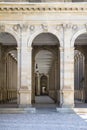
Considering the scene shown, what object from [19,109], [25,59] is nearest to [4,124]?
[19,109]

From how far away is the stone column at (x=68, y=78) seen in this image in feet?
112

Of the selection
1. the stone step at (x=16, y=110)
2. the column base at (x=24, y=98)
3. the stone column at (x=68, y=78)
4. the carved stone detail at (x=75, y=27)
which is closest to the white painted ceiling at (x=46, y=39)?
the carved stone detail at (x=75, y=27)

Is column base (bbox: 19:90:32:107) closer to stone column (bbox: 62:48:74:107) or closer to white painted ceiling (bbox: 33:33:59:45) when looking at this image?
stone column (bbox: 62:48:74:107)

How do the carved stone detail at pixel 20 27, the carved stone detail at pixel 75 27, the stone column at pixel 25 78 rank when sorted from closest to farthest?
the stone column at pixel 25 78
the carved stone detail at pixel 20 27
the carved stone detail at pixel 75 27

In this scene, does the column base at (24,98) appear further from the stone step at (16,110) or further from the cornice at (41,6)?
the cornice at (41,6)

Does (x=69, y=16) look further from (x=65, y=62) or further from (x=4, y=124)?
(x=4, y=124)

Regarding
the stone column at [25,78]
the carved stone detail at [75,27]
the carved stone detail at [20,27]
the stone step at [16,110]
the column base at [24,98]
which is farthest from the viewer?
the carved stone detail at [75,27]

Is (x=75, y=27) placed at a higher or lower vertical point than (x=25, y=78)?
higher

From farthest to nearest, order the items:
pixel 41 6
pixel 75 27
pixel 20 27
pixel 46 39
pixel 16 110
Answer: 1. pixel 46 39
2. pixel 75 27
3. pixel 20 27
4. pixel 41 6
5. pixel 16 110

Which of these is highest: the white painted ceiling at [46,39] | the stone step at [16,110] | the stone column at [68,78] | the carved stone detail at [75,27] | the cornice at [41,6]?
the cornice at [41,6]

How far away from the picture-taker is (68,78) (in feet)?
113

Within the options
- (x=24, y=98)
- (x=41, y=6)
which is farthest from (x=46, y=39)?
(x=24, y=98)

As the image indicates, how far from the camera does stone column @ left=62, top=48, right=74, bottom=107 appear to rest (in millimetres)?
34031

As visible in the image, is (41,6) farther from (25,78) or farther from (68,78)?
(68,78)
